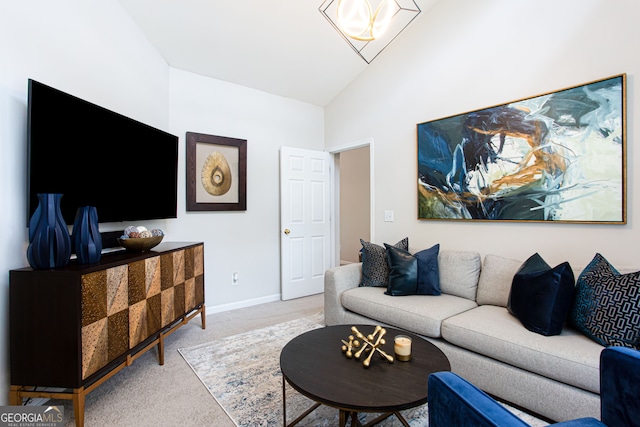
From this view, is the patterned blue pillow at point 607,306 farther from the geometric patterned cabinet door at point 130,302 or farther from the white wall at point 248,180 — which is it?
the white wall at point 248,180

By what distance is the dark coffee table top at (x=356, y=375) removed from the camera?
4.18 ft

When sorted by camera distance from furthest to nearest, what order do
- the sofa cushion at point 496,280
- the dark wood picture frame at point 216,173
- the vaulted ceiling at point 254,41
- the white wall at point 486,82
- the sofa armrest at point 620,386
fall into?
1. the dark wood picture frame at point 216,173
2. the vaulted ceiling at point 254,41
3. the sofa cushion at point 496,280
4. the white wall at point 486,82
5. the sofa armrest at point 620,386

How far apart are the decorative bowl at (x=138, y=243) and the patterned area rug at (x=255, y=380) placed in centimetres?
95

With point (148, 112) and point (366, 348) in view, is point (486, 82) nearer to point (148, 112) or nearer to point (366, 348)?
point (366, 348)

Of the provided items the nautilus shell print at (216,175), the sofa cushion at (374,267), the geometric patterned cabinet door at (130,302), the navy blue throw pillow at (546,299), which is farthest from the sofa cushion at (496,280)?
the nautilus shell print at (216,175)

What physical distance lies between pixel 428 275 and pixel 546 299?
93 centimetres

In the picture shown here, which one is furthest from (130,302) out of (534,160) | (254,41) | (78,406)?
(534,160)

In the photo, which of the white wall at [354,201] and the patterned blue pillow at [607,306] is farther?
the white wall at [354,201]

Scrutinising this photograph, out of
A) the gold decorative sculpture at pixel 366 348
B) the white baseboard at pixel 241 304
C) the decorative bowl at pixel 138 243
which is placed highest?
the decorative bowl at pixel 138 243

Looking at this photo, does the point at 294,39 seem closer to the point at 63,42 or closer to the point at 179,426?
the point at 63,42

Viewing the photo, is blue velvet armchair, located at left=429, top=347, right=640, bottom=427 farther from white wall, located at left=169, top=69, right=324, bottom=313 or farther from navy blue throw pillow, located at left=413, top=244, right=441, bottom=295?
white wall, located at left=169, top=69, right=324, bottom=313

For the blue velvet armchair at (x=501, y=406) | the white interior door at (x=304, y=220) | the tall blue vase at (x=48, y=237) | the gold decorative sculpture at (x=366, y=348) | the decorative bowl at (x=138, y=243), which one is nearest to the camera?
the blue velvet armchair at (x=501, y=406)

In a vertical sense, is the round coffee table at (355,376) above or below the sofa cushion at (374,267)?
below

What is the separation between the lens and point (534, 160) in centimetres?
252
